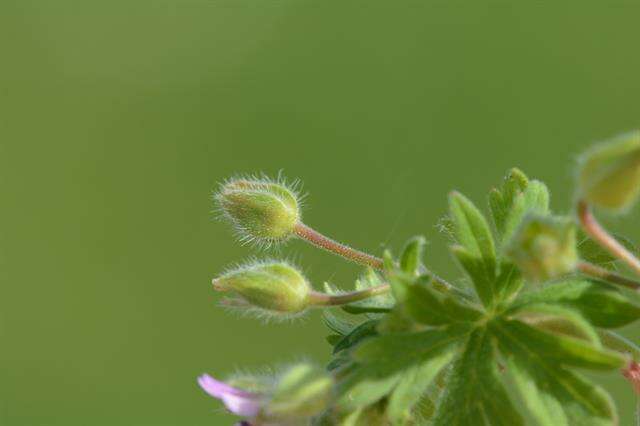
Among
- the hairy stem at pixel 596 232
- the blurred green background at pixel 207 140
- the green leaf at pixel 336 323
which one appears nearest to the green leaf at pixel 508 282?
the hairy stem at pixel 596 232

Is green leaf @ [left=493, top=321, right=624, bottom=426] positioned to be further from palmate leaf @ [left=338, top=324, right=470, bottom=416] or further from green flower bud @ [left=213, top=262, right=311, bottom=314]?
green flower bud @ [left=213, top=262, right=311, bottom=314]

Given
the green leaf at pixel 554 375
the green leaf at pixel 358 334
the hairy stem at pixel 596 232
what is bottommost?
the green leaf at pixel 554 375

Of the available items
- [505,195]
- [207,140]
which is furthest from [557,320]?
[207,140]

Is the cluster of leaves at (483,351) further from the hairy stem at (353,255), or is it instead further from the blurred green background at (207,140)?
the blurred green background at (207,140)

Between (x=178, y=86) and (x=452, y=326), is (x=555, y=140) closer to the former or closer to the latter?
(x=178, y=86)

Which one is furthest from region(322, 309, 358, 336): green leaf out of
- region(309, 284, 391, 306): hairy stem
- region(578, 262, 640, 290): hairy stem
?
region(578, 262, 640, 290): hairy stem

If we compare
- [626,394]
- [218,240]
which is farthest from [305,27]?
[626,394]
